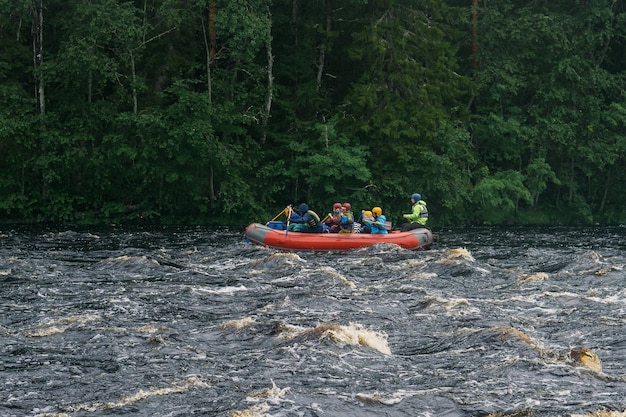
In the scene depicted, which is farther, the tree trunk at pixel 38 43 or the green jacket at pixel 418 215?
the tree trunk at pixel 38 43

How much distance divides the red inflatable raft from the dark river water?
1.81 meters

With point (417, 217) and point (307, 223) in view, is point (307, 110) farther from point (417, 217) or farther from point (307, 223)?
point (307, 223)

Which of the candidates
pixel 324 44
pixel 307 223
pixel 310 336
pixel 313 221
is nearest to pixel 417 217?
pixel 313 221

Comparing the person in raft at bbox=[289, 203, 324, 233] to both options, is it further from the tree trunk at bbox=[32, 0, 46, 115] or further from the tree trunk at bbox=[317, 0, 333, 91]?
the tree trunk at bbox=[317, 0, 333, 91]

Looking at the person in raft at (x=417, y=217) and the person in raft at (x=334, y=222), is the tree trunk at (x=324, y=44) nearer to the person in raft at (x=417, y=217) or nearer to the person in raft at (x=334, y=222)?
the person in raft at (x=417, y=217)

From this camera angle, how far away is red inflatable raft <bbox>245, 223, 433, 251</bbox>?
2378 centimetres

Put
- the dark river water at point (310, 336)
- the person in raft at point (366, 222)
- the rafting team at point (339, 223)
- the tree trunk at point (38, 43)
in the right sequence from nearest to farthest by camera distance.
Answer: the dark river water at point (310, 336)
the rafting team at point (339, 223)
the person in raft at point (366, 222)
the tree trunk at point (38, 43)

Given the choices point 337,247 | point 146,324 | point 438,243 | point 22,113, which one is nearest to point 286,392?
point 146,324

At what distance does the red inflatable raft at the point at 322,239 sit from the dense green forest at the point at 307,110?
8825 mm

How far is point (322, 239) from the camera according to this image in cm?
2381

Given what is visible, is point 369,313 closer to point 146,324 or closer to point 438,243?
point 146,324

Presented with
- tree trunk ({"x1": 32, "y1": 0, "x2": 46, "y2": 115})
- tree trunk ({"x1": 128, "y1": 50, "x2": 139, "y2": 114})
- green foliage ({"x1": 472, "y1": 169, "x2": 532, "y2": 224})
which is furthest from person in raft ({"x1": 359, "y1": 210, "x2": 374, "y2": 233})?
tree trunk ({"x1": 32, "y1": 0, "x2": 46, "y2": 115})

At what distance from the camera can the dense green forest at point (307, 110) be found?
32.2 m

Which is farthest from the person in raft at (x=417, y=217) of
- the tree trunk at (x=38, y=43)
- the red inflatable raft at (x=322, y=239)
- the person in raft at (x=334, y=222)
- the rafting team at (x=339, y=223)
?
the tree trunk at (x=38, y=43)
